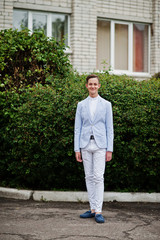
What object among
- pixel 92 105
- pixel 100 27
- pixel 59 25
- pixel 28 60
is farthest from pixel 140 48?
pixel 92 105

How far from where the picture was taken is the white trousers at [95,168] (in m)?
5.62

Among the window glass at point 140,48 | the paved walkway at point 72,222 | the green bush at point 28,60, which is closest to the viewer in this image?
the paved walkway at point 72,222

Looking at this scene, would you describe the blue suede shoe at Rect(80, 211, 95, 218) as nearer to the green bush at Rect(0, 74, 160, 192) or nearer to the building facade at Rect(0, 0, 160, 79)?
the green bush at Rect(0, 74, 160, 192)

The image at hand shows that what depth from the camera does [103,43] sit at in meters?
14.1

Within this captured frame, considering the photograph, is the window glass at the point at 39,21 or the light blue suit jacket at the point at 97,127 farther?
the window glass at the point at 39,21

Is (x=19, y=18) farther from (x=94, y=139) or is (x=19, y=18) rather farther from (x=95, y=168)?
(x=95, y=168)

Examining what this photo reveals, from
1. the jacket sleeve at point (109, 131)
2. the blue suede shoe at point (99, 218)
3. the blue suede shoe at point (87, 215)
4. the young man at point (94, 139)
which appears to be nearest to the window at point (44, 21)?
the young man at point (94, 139)

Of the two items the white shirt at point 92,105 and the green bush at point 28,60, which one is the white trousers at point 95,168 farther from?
the green bush at point 28,60

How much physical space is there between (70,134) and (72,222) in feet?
5.55

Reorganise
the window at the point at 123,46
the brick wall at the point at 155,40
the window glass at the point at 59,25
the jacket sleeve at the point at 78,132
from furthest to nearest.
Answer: the brick wall at the point at 155,40, the window at the point at 123,46, the window glass at the point at 59,25, the jacket sleeve at the point at 78,132

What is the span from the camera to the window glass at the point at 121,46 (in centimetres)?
1441

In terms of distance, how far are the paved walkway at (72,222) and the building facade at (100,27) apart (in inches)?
274

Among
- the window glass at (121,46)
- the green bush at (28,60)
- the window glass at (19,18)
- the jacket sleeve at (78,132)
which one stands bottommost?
the jacket sleeve at (78,132)

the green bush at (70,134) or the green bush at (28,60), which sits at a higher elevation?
the green bush at (28,60)
